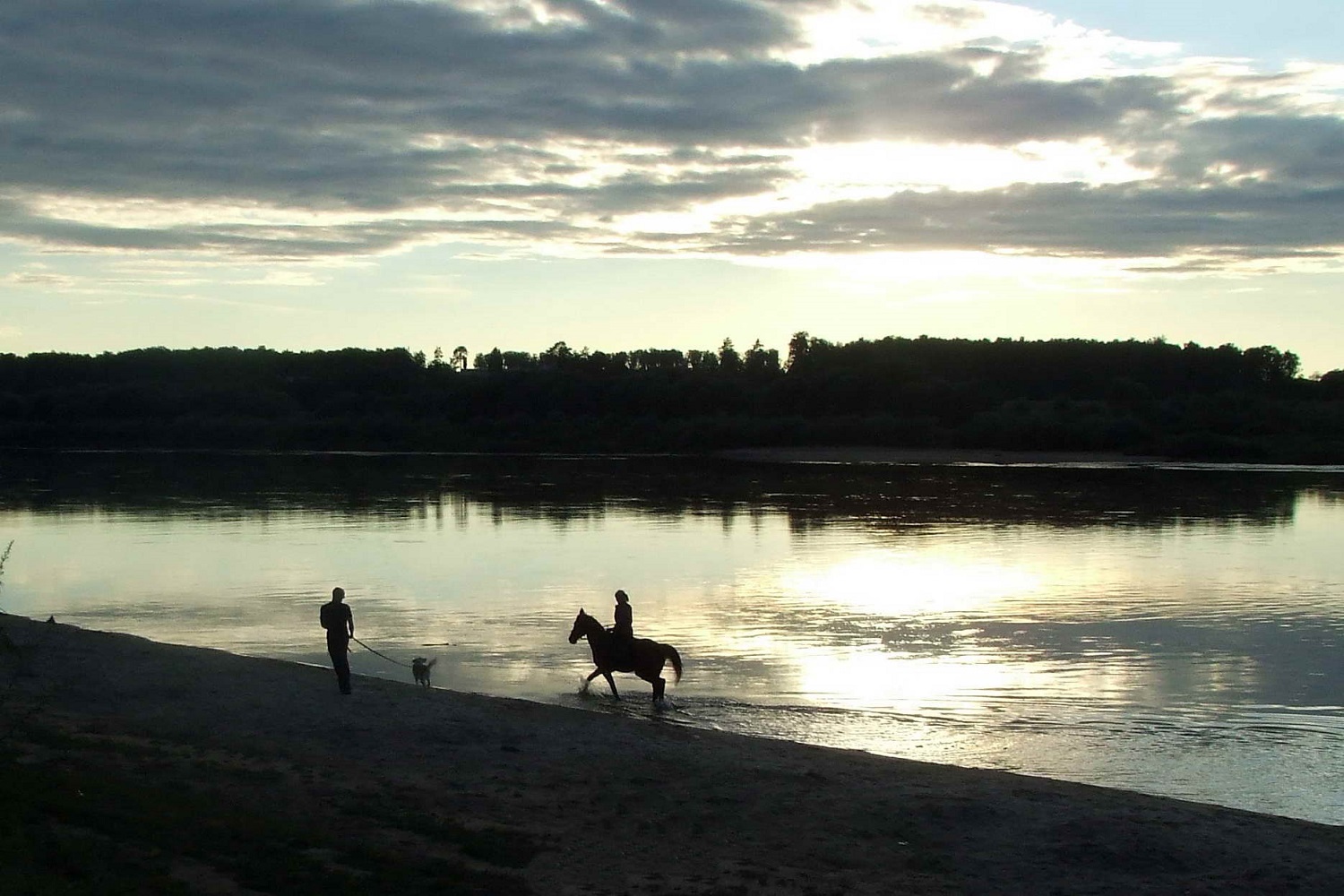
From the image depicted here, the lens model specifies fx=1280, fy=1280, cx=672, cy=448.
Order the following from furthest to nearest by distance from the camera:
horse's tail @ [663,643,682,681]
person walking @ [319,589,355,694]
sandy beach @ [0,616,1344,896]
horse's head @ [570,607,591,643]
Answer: horse's head @ [570,607,591,643] < horse's tail @ [663,643,682,681] < person walking @ [319,589,355,694] < sandy beach @ [0,616,1344,896]

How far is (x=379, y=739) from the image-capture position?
1390 cm

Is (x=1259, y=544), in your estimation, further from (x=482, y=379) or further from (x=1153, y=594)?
(x=482, y=379)

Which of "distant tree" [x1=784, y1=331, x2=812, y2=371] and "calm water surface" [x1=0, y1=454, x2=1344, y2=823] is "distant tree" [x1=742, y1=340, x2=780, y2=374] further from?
"calm water surface" [x1=0, y1=454, x2=1344, y2=823]

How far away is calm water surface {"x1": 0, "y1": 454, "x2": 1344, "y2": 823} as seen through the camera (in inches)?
640

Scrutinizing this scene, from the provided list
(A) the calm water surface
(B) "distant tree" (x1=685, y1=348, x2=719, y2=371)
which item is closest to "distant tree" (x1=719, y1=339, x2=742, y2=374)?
(B) "distant tree" (x1=685, y1=348, x2=719, y2=371)

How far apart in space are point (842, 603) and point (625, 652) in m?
11.0

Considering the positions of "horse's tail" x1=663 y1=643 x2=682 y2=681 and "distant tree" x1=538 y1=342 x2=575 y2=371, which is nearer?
"horse's tail" x1=663 y1=643 x2=682 y2=681

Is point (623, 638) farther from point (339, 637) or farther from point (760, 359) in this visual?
point (760, 359)

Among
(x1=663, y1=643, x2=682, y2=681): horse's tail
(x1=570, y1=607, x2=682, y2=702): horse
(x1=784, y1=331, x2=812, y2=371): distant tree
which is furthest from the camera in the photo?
(x1=784, y1=331, x2=812, y2=371): distant tree

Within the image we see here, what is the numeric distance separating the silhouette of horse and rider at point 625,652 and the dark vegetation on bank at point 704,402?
9435cm

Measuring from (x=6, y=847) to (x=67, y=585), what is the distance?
23206 millimetres

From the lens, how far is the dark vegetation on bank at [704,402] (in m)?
114

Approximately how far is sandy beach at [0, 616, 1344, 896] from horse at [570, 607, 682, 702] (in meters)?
1.65

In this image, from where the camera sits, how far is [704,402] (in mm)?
131250
